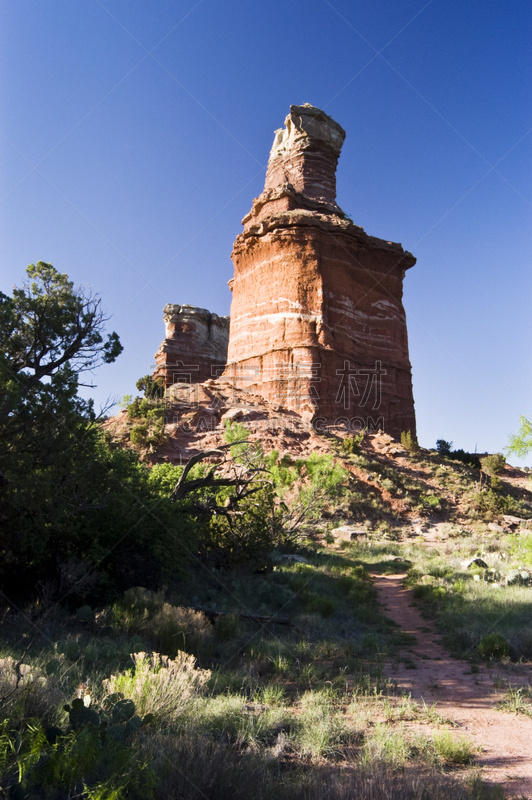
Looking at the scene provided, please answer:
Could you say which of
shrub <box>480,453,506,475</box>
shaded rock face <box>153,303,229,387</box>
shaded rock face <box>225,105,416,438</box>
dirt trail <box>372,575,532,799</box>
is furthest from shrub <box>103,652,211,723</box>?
shaded rock face <box>153,303,229,387</box>

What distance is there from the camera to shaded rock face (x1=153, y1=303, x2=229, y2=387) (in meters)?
55.0

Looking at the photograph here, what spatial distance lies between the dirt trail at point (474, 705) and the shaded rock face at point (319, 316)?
25.4 m

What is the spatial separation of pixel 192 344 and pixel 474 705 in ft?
175

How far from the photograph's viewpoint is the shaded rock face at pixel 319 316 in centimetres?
3462

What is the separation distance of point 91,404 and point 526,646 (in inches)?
331

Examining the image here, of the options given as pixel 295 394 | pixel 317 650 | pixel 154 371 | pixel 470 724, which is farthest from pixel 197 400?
pixel 470 724

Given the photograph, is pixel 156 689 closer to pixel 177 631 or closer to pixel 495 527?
pixel 177 631

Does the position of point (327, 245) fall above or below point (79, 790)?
above

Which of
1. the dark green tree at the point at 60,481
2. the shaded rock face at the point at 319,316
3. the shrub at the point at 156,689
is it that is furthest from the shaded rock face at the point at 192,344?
the shrub at the point at 156,689

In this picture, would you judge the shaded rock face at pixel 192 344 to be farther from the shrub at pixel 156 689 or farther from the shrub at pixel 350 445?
the shrub at pixel 156 689

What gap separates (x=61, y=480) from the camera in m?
8.14

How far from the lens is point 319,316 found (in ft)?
115

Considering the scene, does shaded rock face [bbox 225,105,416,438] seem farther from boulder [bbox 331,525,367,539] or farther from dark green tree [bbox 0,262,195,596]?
dark green tree [bbox 0,262,195,596]

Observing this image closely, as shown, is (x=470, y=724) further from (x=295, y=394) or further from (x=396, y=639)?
(x=295, y=394)
